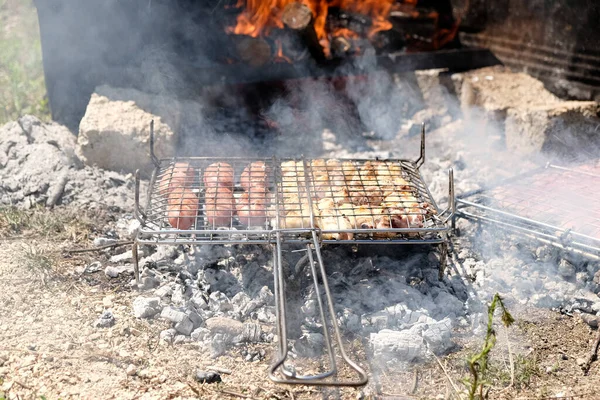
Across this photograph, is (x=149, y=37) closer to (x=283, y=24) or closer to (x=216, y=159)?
(x=283, y=24)

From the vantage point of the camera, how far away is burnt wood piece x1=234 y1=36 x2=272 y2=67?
269 inches

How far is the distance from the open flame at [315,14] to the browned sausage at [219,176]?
275 centimetres

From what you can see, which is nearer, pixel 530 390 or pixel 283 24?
pixel 530 390

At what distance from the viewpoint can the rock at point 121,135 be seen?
5.67 m

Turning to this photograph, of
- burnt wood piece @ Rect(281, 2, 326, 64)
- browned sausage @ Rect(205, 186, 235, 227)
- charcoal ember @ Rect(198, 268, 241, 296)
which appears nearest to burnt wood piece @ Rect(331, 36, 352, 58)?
burnt wood piece @ Rect(281, 2, 326, 64)

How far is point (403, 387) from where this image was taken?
3.54 metres

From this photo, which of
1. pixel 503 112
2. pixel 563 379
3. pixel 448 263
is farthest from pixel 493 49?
pixel 563 379

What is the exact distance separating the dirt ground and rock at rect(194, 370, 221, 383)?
42 millimetres

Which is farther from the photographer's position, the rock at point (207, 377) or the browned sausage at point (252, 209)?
the browned sausage at point (252, 209)

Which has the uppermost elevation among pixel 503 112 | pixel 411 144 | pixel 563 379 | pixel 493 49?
pixel 493 49

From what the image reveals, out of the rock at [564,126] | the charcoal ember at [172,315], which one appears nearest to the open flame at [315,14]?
the rock at [564,126]

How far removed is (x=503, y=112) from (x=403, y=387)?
13.9ft

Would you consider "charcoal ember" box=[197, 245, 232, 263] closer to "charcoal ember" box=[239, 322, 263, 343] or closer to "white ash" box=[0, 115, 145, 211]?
"charcoal ember" box=[239, 322, 263, 343]

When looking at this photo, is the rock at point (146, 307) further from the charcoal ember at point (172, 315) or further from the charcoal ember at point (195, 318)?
the charcoal ember at point (195, 318)
